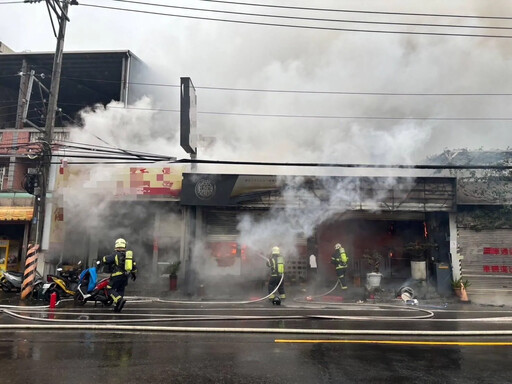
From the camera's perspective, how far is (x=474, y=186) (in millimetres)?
12836

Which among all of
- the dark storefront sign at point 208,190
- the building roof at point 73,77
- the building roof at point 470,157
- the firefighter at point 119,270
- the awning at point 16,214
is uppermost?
the building roof at point 73,77

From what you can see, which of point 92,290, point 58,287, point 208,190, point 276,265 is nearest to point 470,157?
point 276,265

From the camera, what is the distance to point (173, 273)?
13.3m

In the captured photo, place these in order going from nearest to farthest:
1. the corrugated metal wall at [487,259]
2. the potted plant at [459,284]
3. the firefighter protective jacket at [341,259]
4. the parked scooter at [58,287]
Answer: the parked scooter at [58,287] → the firefighter protective jacket at [341,259] → the potted plant at [459,284] → the corrugated metal wall at [487,259]

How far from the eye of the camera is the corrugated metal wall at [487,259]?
1214cm

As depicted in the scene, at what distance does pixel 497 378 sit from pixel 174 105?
17037mm

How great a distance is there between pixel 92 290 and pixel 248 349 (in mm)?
5794

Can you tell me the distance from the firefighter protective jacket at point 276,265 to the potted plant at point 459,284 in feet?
19.4

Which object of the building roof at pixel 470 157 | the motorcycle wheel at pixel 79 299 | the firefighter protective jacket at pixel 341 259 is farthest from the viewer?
the building roof at pixel 470 157

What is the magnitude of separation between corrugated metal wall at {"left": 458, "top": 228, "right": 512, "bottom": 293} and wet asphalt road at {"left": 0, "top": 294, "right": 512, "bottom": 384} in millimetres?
4671

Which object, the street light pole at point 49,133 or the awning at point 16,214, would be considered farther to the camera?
the awning at point 16,214

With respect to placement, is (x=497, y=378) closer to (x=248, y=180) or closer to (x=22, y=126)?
(x=248, y=180)

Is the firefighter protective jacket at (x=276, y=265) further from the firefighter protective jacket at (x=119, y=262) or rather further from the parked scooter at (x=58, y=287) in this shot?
the parked scooter at (x=58, y=287)

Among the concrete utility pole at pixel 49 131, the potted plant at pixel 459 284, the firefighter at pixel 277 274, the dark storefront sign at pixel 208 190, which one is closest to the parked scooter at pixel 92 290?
the concrete utility pole at pixel 49 131
